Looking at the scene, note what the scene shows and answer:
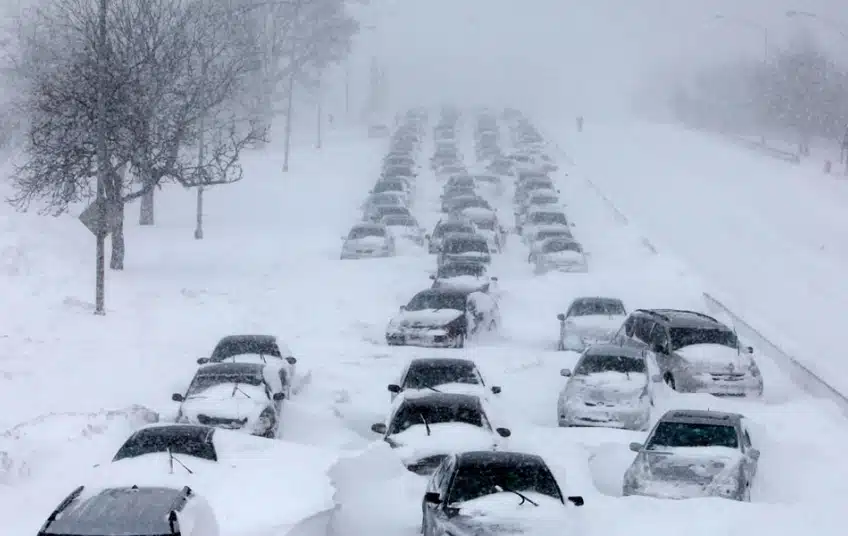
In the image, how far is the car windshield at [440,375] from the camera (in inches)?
678

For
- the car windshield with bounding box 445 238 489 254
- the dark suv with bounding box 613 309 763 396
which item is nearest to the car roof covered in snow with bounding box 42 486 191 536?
the dark suv with bounding box 613 309 763 396

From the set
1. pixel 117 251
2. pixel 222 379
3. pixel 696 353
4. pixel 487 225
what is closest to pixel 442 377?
pixel 222 379

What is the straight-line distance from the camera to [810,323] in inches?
1141

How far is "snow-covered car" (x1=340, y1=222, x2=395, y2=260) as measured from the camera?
34.7 meters

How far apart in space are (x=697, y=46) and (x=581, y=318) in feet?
593

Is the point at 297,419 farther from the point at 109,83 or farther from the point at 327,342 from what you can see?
the point at 109,83

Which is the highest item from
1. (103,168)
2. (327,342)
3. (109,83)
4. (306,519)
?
(109,83)

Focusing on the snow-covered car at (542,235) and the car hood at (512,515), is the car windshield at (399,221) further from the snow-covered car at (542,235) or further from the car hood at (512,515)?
the car hood at (512,515)

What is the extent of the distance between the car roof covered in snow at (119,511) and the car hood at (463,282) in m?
18.2

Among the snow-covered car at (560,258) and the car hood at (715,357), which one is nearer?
the car hood at (715,357)

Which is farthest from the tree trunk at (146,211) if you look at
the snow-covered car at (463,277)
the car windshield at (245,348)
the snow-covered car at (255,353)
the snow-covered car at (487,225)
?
the car windshield at (245,348)

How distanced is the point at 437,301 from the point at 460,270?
4.33m

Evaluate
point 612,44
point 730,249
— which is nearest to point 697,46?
point 612,44

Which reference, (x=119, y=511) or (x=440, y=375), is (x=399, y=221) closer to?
(x=440, y=375)
